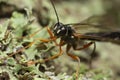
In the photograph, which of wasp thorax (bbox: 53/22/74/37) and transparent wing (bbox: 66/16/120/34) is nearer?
wasp thorax (bbox: 53/22/74/37)

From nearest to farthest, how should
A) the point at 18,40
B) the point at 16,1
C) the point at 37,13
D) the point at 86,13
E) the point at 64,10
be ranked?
1. the point at 18,40
2. the point at 16,1
3. the point at 37,13
4. the point at 64,10
5. the point at 86,13

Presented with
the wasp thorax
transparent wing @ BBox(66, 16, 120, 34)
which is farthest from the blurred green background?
the wasp thorax

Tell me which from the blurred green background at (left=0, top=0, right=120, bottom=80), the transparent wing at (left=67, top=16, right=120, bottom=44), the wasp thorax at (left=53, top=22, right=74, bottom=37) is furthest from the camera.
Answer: the transparent wing at (left=67, top=16, right=120, bottom=44)

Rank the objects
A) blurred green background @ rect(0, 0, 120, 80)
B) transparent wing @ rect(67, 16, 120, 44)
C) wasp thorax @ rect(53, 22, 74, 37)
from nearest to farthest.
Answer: blurred green background @ rect(0, 0, 120, 80) < wasp thorax @ rect(53, 22, 74, 37) < transparent wing @ rect(67, 16, 120, 44)

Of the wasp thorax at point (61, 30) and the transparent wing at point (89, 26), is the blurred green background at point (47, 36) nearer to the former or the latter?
the transparent wing at point (89, 26)

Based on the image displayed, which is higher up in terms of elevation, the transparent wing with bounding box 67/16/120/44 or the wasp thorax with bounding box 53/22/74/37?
the wasp thorax with bounding box 53/22/74/37

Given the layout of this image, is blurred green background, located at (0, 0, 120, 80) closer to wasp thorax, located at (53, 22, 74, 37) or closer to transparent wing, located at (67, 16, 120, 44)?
transparent wing, located at (67, 16, 120, 44)

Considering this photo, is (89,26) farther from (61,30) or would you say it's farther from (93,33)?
(61,30)

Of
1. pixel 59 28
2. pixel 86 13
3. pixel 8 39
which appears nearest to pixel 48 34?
pixel 59 28

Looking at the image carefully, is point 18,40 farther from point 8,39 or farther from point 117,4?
point 117,4
